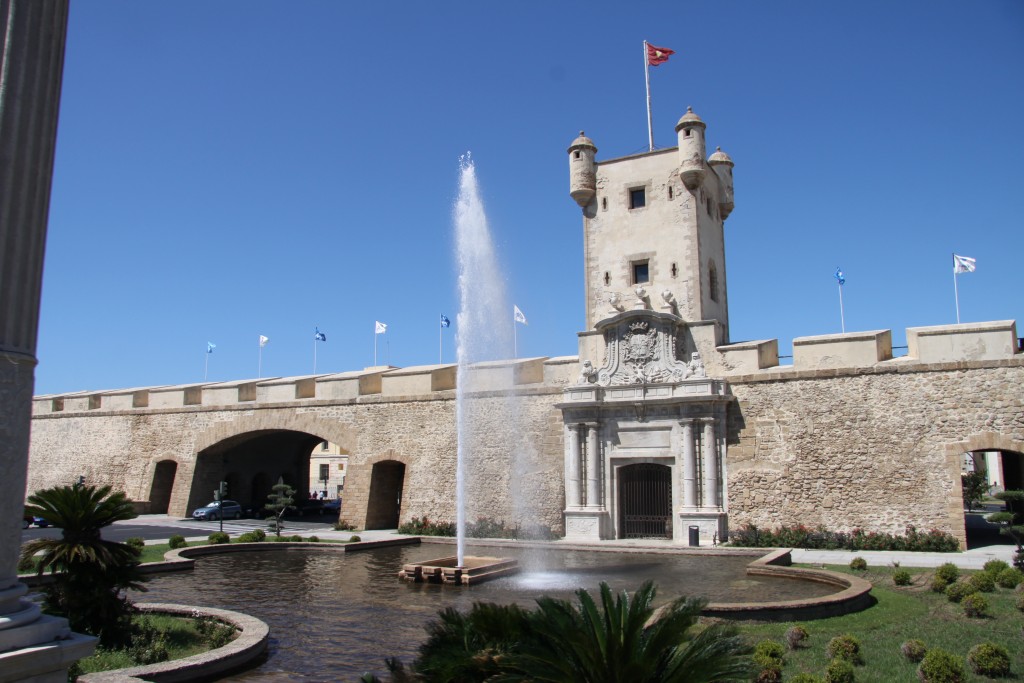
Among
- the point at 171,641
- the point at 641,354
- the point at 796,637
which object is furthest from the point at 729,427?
the point at 171,641

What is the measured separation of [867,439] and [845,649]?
577 inches

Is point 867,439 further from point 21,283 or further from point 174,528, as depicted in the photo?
point 174,528

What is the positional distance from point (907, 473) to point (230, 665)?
19.1m

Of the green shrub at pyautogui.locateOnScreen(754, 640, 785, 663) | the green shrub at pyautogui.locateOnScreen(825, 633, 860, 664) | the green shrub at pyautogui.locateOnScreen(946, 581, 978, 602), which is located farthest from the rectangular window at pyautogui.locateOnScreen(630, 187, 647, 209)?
the green shrub at pyautogui.locateOnScreen(754, 640, 785, 663)

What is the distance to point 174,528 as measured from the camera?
28641 millimetres

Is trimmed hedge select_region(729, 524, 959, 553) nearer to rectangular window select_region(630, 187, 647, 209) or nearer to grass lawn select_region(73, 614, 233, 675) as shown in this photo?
rectangular window select_region(630, 187, 647, 209)

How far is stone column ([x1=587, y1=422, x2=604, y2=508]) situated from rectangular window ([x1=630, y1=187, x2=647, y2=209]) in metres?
7.95

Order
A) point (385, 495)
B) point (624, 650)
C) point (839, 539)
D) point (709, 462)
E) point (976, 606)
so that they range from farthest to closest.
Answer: point (385, 495) → point (709, 462) → point (839, 539) → point (976, 606) → point (624, 650)

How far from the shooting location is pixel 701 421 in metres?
23.4

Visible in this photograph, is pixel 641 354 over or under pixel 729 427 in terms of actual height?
over

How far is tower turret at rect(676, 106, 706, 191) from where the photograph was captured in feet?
83.3

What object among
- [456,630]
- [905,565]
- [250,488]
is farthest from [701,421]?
[250,488]

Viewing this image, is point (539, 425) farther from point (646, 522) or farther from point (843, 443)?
point (843, 443)

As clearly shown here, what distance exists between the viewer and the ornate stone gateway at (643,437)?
23391 millimetres
